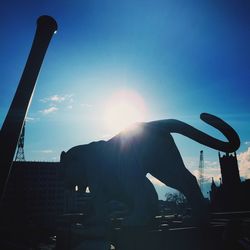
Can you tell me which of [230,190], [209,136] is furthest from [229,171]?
[209,136]

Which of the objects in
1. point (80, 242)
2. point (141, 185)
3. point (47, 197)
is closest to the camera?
point (80, 242)

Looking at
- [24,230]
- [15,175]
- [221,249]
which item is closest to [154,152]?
[221,249]

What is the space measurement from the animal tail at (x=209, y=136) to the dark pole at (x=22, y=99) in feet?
11.6

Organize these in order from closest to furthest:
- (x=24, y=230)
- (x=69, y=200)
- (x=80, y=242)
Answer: (x=80, y=242) → (x=24, y=230) → (x=69, y=200)

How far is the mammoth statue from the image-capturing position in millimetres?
6852

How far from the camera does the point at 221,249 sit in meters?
5.57

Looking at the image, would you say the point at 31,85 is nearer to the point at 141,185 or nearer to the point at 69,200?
the point at 141,185

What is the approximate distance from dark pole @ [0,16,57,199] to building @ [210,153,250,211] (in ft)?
151

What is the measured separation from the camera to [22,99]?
611 centimetres

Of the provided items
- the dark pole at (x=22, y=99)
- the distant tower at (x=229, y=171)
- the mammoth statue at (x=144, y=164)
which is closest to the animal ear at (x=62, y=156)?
the mammoth statue at (x=144, y=164)

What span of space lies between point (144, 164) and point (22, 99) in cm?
339

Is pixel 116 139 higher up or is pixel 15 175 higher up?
pixel 15 175

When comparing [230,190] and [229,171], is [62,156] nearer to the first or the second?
[230,190]

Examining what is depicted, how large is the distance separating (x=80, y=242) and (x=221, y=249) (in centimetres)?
285
